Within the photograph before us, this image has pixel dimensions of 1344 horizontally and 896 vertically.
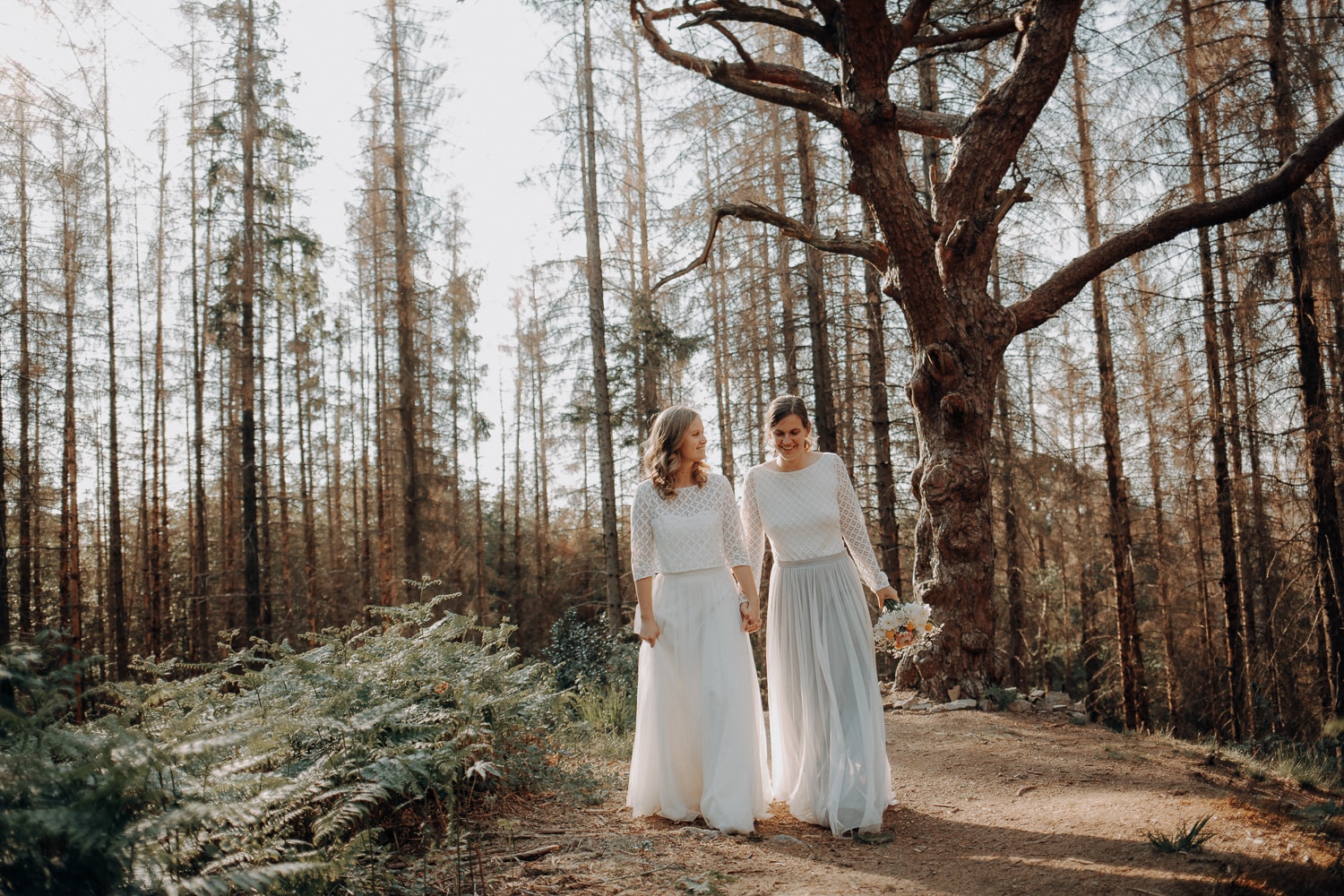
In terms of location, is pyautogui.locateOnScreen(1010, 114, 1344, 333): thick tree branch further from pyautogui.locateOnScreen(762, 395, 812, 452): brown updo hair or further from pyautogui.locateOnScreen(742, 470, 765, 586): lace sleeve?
pyautogui.locateOnScreen(742, 470, 765, 586): lace sleeve

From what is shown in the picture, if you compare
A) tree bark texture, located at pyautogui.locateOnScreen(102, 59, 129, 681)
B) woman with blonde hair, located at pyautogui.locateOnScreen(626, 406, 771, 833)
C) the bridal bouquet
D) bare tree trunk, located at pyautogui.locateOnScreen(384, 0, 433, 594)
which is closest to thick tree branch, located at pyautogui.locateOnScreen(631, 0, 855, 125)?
woman with blonde hair, located at pyautogui.locateOnScreen(626, 406, 771, 833)

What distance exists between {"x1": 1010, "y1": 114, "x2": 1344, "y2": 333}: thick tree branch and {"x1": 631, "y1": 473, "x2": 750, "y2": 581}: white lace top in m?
3.81

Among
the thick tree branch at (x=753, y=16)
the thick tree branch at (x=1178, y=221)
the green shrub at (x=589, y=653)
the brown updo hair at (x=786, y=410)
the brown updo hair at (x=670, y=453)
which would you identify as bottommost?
the green shrub at (x=589, y=653)

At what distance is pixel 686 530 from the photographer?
4.60 meters

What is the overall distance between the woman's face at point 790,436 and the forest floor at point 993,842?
201 centimetres

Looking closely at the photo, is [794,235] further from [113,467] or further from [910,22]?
[113,467]

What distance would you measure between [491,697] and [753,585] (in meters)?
1.63

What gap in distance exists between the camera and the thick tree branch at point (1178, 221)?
240 inches

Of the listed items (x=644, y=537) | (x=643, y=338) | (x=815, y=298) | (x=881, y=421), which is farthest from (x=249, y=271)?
(x=644, y=537)

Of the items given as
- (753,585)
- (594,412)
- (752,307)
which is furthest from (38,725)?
(594,412)

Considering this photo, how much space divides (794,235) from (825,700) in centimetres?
442

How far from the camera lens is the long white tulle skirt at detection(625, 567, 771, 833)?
4.34 metres

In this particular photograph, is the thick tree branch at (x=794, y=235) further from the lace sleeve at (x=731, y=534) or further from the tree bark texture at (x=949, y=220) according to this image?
the lace sleeve at (x=731, y=534)

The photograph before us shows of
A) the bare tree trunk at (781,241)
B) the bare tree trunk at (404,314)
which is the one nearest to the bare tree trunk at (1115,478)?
the bare tree trunk at (781,241)
